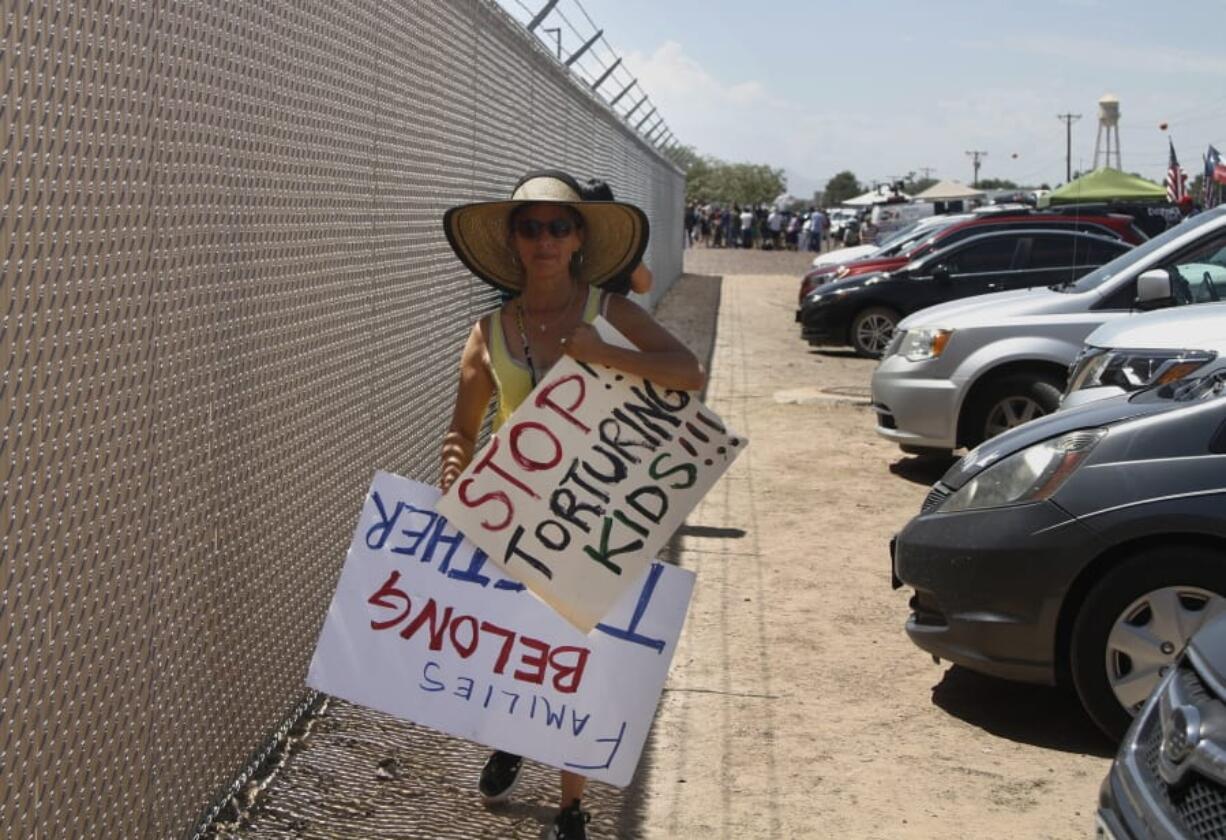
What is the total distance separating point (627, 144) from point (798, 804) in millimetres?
17231

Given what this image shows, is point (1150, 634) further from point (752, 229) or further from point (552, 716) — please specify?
point (752, 229)

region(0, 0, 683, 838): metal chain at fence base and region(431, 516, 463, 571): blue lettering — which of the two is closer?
region(0, 0, 683, 838): metal chain at fence base

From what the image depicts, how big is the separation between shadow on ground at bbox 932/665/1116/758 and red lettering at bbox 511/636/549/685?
2.44 meters

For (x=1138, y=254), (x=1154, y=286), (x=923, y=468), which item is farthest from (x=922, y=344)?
(x=1154, y=286)

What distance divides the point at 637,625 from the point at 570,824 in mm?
642

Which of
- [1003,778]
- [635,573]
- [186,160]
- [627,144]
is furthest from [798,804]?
[627,144]

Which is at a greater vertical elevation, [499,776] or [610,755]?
[610,755]

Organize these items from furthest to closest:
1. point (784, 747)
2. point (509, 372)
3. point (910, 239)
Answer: point (910, 239), point (784, 747), point (509, 372)

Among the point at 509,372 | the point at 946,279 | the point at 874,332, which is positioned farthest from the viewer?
the point at 874,332

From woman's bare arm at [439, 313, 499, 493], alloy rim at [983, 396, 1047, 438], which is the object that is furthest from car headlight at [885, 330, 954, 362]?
woman's bare arm at [439, 313, 499, 493]

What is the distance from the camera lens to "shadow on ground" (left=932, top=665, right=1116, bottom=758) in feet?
19.1

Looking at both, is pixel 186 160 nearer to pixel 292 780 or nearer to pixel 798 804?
pixel 292 780

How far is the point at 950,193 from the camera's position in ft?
228

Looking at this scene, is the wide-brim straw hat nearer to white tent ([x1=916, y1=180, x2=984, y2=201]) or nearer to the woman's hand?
the woman's hand
